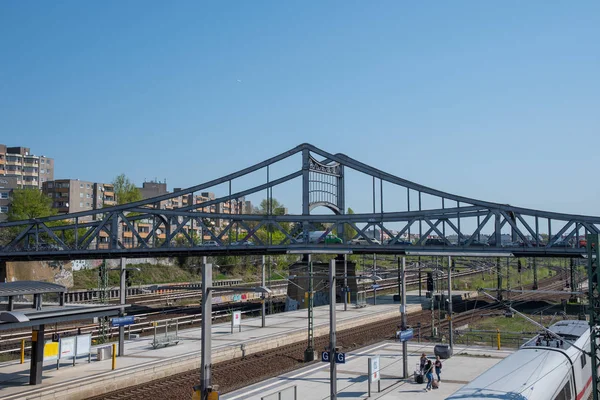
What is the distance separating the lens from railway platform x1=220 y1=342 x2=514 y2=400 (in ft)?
81.6

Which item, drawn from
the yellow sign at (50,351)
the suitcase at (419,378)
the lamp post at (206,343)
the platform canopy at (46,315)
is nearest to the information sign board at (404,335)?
the suitcase at (419,378)

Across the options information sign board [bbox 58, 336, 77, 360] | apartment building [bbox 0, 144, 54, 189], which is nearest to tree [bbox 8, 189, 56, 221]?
apartment building [bbox 0, 144, 54, 189]

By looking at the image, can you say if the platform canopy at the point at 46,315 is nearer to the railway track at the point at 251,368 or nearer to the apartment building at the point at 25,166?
the railway track at the point at 251,368

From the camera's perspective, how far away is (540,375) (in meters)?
17.8

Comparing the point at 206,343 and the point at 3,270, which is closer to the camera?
the point at 206,343

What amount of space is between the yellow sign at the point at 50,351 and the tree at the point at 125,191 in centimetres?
8736

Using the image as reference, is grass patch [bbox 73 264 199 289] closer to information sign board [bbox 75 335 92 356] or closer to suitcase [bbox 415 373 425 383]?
information sign board [bbox 75 335 92 356]

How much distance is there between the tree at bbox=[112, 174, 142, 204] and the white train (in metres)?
98.6

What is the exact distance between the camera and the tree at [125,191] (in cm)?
11300

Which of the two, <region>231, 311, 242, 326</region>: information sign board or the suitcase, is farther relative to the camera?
<region>231, 311, 242, 326</region>: information sign board

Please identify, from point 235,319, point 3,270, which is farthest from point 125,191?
point 235,319

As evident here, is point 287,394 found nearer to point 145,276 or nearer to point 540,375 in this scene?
point 540,375

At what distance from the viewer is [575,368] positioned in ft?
68.2

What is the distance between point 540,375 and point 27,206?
3610 inches
